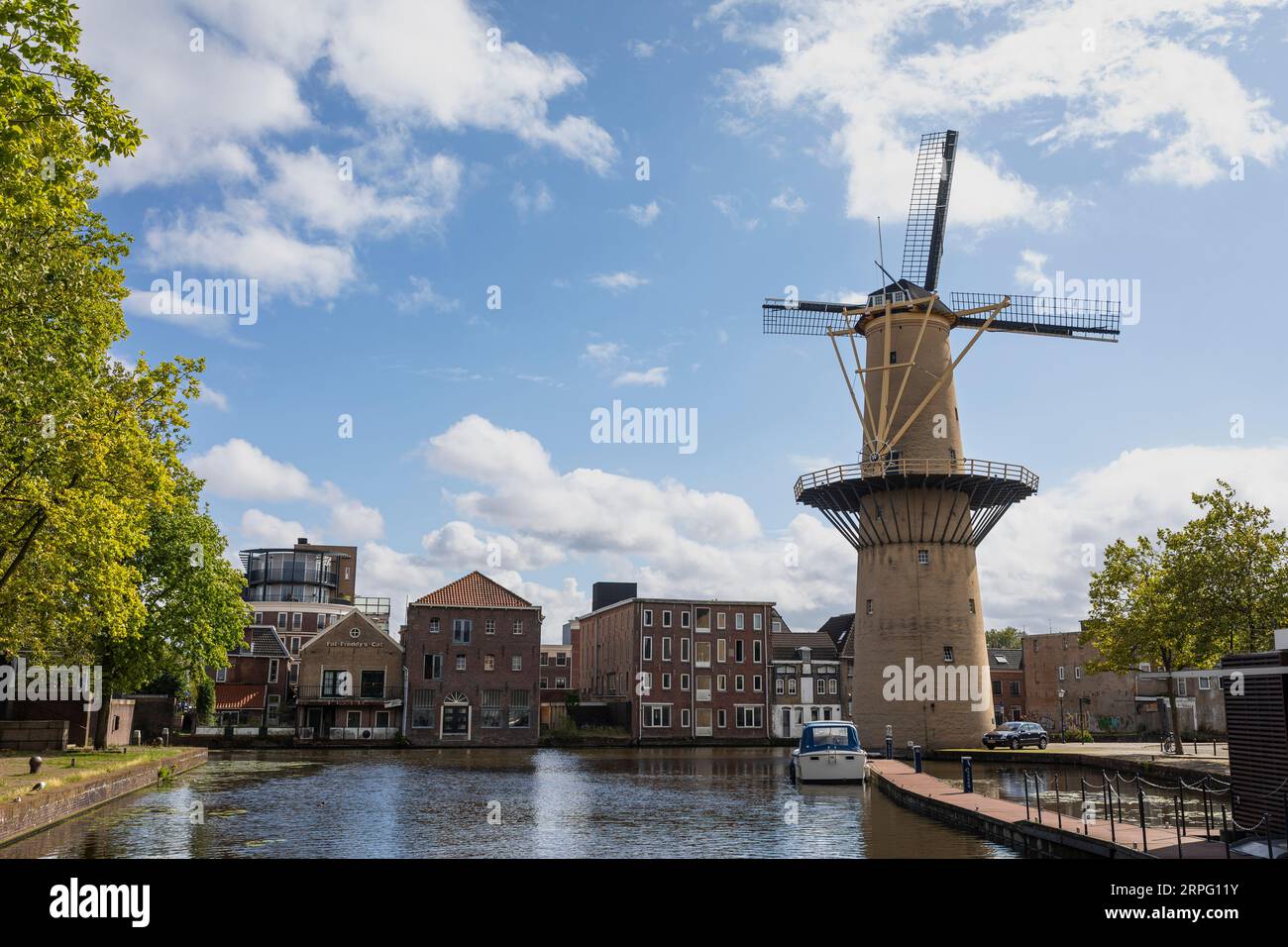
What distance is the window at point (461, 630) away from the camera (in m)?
74.9

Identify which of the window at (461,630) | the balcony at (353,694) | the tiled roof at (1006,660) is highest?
the window at (461,630)

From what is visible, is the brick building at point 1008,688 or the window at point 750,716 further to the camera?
the brick building at point 1008,688

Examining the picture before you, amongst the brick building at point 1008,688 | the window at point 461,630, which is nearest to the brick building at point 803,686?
the brick building at point 1008,688

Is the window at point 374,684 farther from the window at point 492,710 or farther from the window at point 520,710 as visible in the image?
the window at point 520,710

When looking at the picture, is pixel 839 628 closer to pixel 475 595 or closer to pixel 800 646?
pixel 800 646

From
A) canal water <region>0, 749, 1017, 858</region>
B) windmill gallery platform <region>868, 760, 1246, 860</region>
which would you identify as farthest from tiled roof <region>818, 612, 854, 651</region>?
windmill gallery platform <region>868, 760, 1246, 860</region>

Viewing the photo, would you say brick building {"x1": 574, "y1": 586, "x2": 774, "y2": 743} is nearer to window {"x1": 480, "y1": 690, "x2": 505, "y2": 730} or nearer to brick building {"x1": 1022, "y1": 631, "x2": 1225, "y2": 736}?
window {"x1": 480, "y1": 690, "x2": 505, "y2": 730}

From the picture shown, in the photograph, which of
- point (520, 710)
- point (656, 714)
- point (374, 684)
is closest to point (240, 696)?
point (374, 684)

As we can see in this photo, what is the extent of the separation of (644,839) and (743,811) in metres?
7.08

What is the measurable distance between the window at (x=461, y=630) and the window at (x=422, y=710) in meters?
4.56
